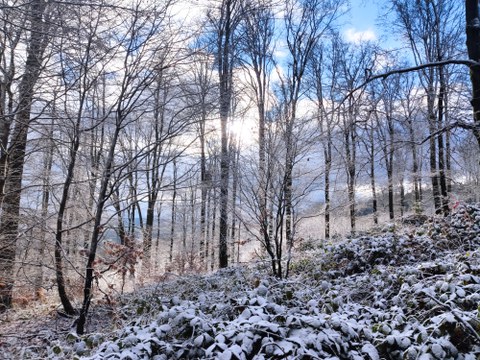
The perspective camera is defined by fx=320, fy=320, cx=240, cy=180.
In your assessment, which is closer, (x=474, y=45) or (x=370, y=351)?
(x=370, y=351)

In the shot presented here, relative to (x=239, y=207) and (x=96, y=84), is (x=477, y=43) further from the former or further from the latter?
(x=96, y=84)

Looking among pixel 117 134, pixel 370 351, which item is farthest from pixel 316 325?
pixel 117 134

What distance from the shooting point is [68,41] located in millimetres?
3377

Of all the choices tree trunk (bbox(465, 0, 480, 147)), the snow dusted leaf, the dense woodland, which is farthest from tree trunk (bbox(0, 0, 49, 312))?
tree trunk (bbox(465, 0, 480, 147))

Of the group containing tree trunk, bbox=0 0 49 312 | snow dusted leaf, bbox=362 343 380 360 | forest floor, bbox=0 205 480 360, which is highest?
tree trunk, bbox=0 0 49 312

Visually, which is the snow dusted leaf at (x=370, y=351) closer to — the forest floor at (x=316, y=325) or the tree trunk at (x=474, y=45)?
the forest floor at (x=316, y=325)

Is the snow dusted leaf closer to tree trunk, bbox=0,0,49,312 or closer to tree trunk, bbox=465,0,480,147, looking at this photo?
tree trunk, bbox=465,0,480,147

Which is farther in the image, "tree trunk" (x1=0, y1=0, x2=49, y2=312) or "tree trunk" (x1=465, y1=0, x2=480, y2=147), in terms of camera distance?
"tree trunk" (x1=465, y1=0, x2=480, y2=147)

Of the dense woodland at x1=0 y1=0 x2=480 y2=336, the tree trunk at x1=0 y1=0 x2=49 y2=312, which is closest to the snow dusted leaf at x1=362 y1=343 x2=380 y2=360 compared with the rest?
the dense woodland at x1=0 y1=0 x2=480 y2=336

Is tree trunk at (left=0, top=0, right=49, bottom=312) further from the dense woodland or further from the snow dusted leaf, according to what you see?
the snow dusted leaf

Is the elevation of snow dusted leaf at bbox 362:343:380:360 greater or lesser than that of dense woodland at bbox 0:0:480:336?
lesser

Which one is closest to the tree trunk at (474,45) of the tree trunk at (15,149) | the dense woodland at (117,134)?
the dense woodland at (117,134)

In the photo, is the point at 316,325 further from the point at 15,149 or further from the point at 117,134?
the point at 15,149

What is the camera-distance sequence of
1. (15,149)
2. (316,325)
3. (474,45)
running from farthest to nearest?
(15,149) → (474,45) → (316,325)
